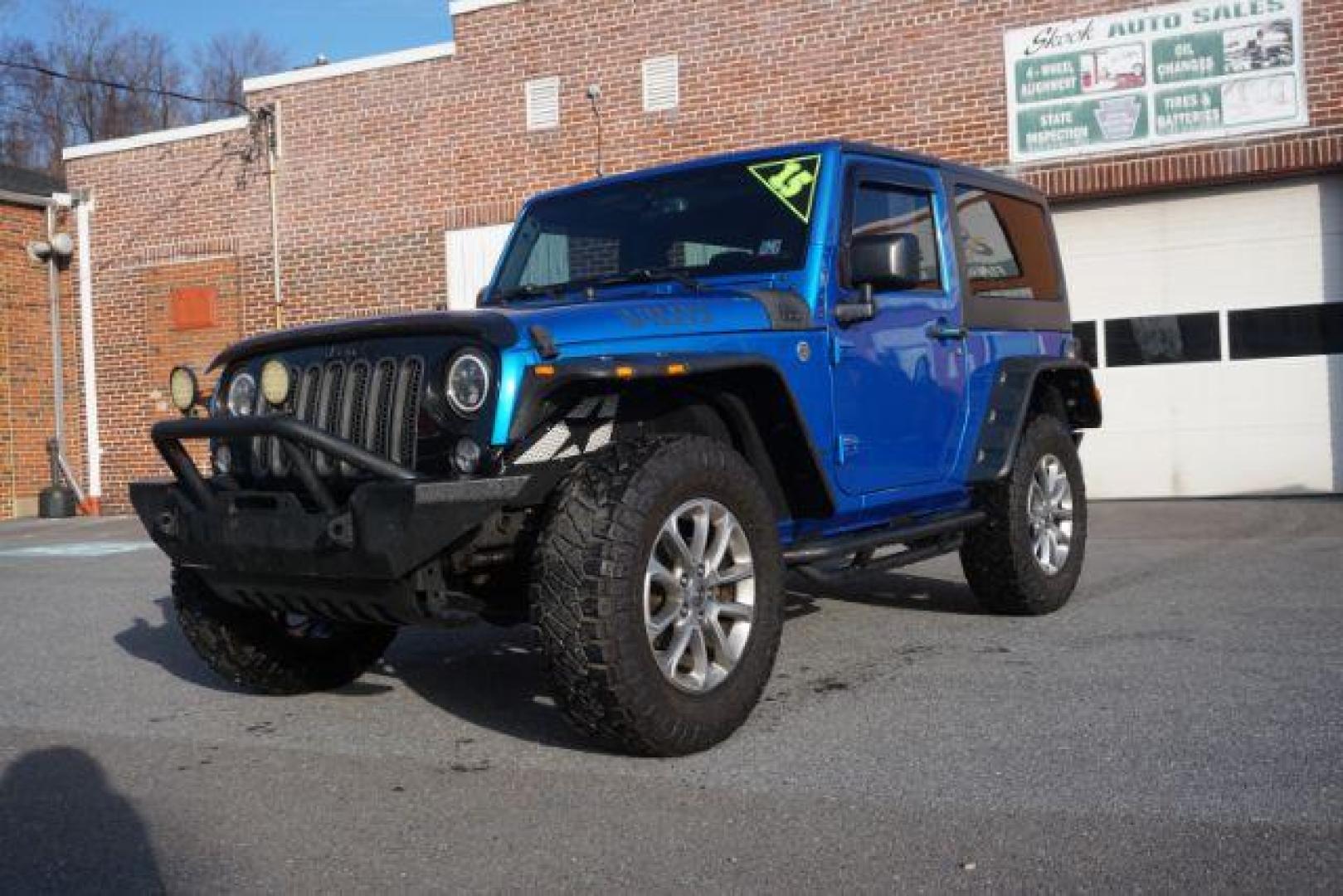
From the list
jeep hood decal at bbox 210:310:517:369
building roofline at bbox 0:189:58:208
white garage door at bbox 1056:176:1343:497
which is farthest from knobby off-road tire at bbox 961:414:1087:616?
building roofline at bbox 0:189:58:208

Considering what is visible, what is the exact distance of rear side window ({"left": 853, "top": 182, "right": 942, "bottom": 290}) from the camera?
17.1 feet

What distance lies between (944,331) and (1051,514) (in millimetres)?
1409

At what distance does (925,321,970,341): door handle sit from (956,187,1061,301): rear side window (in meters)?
0.30

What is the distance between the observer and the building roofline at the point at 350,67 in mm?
14758

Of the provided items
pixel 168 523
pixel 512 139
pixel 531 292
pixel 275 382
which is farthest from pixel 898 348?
pixel 512 139

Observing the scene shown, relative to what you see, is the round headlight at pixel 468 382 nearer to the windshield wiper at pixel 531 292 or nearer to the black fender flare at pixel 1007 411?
the windshield wiper at pixel 531 292

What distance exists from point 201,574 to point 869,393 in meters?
2.50

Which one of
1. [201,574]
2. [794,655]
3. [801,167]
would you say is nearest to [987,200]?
[801,167]

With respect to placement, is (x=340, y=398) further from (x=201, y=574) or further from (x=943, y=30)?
(x=943, y=30)

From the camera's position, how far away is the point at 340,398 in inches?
163

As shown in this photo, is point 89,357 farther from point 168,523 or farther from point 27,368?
point 168,523

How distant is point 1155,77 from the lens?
11.6m

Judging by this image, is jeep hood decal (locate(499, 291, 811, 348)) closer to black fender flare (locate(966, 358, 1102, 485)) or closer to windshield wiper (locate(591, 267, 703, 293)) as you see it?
windshield wiper (locate(591, 267, 703, 293))

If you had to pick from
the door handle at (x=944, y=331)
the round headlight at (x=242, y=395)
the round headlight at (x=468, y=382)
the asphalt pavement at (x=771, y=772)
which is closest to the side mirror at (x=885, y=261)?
the door handle at (x=944, y=331)
